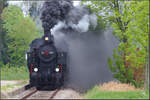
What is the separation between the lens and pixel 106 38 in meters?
21.8

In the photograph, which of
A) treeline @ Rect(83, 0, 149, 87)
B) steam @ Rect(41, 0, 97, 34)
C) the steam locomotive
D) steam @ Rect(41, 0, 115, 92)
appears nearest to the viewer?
treeline @ Rect(83, 0, 149, 87)

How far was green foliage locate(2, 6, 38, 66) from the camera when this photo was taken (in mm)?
26109

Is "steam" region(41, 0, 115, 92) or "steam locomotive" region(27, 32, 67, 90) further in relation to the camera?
"steam" region(41, 0, 115, 92)

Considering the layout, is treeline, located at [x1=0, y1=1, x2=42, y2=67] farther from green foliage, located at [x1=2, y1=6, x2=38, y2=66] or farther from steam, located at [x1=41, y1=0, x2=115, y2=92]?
steam, located at [x1=41, y1=0, x2=115, y2=92]

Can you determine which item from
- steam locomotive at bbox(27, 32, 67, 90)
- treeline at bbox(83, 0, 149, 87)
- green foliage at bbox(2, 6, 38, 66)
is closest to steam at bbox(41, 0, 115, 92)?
steam locomotive at bbox(27, 32, 67, 90)

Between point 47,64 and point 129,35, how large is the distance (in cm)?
547

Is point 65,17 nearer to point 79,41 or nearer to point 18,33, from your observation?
point 79,41

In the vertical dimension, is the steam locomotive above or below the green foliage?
below

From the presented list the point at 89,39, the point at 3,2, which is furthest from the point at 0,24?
the point at 89,39

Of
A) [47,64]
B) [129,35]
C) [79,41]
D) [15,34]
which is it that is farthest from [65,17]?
[15,34]

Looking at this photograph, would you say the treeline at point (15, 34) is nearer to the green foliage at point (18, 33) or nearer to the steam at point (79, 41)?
the green foliage at point (18, 33)

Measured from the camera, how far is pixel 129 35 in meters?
11.6

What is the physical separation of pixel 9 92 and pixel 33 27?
53.9 feet

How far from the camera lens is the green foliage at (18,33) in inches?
1028
